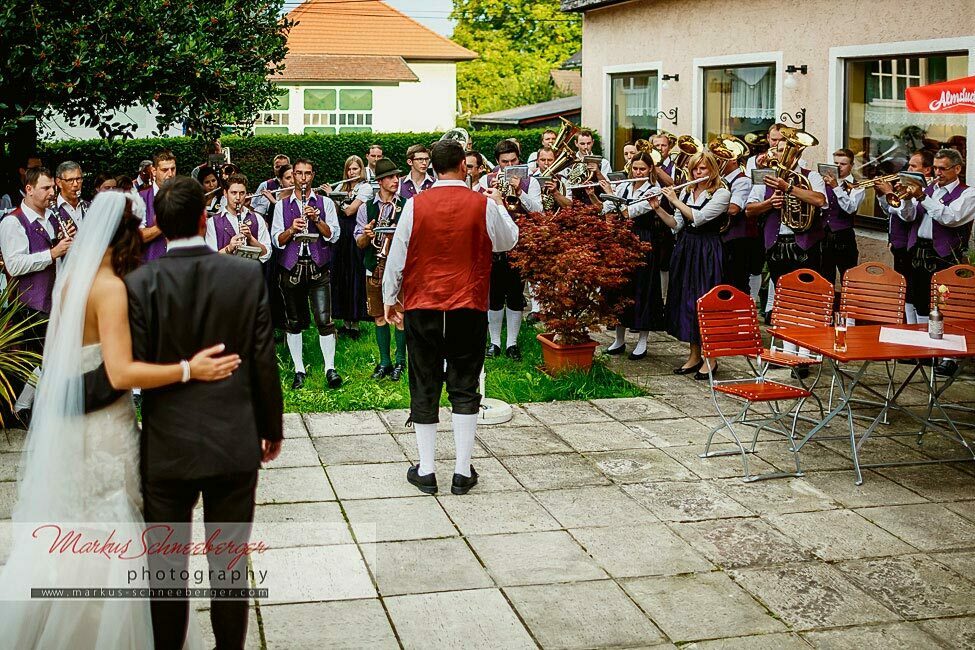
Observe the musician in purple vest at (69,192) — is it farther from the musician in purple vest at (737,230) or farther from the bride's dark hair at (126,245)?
the musician in purple vest at (737,230)

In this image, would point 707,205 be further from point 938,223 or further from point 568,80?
point 568,80

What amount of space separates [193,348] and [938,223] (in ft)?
26.6

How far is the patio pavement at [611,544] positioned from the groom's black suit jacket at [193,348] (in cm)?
115

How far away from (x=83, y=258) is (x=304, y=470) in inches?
141

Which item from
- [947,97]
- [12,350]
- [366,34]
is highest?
[366,34]

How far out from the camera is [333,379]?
10.2m

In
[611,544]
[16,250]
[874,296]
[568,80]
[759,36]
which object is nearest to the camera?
[611,544]

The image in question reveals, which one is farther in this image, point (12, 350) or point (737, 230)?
point (737, 230)

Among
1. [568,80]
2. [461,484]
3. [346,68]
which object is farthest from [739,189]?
[568,80]

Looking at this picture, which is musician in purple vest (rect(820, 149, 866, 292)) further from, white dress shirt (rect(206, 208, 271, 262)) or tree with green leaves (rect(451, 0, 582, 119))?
tree with green leaves (rect(451, 0, 582, 119))

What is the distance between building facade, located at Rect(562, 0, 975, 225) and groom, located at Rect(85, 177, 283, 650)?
31.1ft

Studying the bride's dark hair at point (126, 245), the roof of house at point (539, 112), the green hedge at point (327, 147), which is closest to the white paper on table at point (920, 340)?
the bride's dark hair at point (126, 245)

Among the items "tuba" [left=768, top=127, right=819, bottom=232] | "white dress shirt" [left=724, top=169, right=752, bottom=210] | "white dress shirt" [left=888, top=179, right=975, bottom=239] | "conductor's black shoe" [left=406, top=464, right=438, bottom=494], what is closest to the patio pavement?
"conductor's black shoe" [left=406, top=464, right=438, bottom=494]

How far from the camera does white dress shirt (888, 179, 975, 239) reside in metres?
10.4
